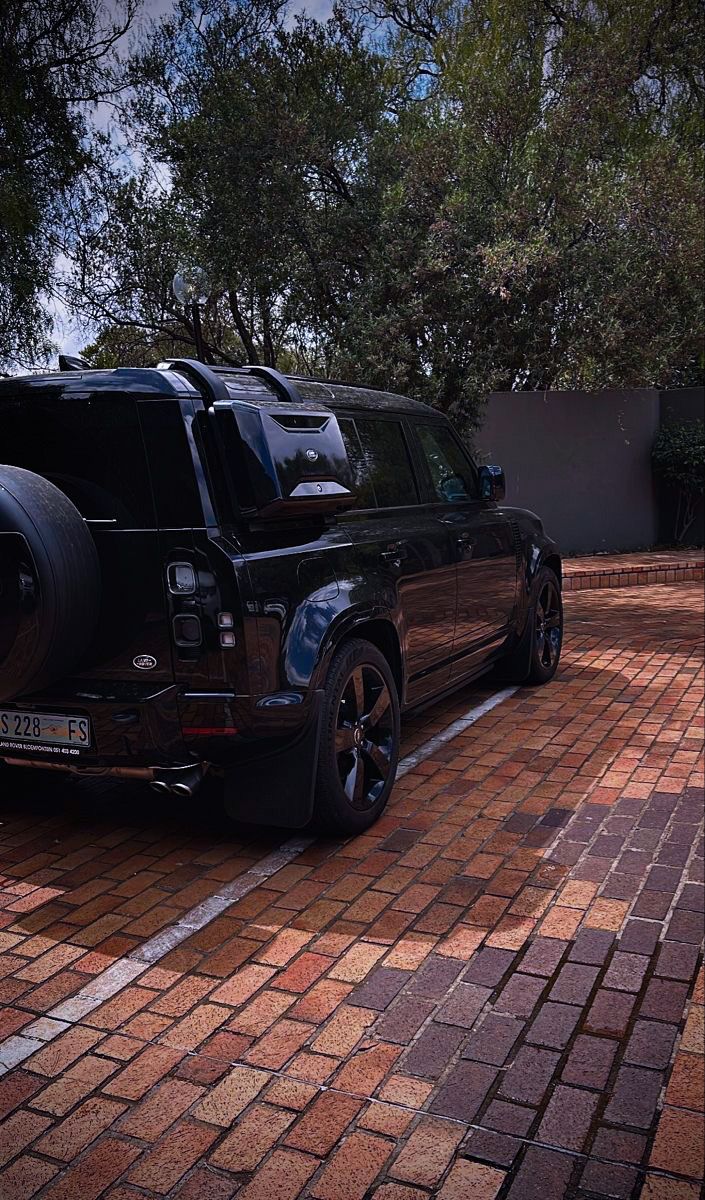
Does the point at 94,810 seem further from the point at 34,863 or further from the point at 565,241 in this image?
the point at 565,241

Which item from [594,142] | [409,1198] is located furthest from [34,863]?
[594,142]

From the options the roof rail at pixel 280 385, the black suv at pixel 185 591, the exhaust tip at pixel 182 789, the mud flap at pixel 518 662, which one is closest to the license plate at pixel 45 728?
the black suv at pixel 185 591

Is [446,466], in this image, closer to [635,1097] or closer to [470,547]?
[470,547]

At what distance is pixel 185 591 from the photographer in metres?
3.68

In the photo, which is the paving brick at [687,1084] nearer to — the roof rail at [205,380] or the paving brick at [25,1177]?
the paving brick at [25,1177]

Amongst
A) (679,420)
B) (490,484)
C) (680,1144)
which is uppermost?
(679,420)

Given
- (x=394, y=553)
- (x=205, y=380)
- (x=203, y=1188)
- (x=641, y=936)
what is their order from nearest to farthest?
1. (x=203, y=1188)
2. (x=641, y=936)
3. (x=205, y=380)
4. (x=394, y=553)

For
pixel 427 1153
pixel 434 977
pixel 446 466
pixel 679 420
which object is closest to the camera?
pixel 427 1153

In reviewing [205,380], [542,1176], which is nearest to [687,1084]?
[542,1176]

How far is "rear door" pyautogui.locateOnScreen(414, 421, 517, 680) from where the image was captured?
5.61 metres

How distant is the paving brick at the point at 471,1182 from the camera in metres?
2.22

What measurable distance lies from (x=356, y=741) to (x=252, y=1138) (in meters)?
2.03

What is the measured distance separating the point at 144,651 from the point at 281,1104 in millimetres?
1726

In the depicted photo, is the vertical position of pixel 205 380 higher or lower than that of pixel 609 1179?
higher
